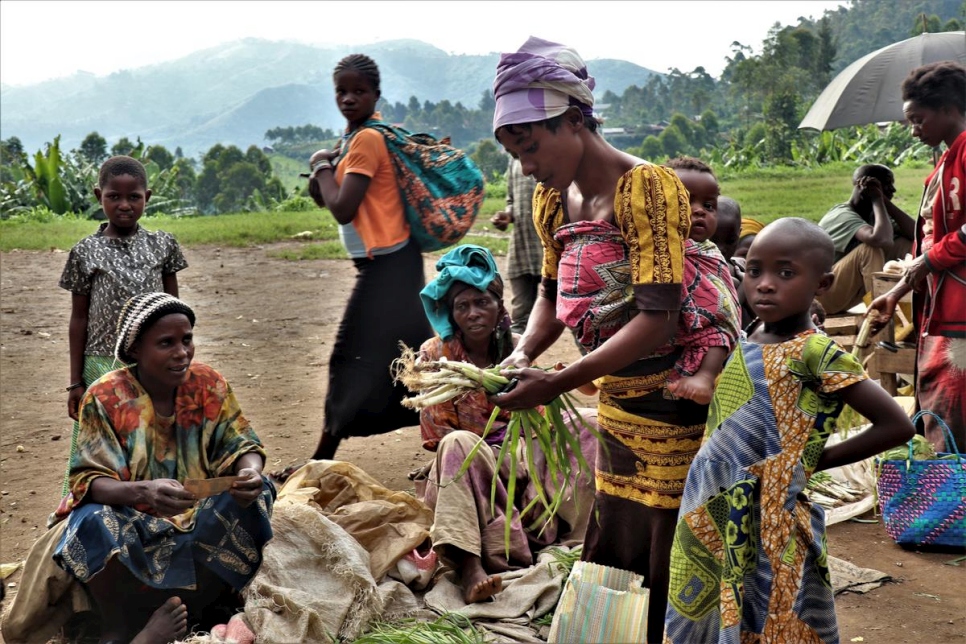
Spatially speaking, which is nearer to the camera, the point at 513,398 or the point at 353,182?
the point at 513,398

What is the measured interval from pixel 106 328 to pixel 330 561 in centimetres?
148

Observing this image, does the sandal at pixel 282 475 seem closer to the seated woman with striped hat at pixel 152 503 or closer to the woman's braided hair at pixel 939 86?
the seated woman with striped hat at pixel 152 503

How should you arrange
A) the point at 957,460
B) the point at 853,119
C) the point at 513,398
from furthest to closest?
the point at 853,119
the point at 957,460
the point at 513,398

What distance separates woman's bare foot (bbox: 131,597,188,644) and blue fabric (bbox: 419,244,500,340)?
163 cm

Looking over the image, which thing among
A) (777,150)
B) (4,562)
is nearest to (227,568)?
(4,562)

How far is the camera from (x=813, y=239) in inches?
99.5

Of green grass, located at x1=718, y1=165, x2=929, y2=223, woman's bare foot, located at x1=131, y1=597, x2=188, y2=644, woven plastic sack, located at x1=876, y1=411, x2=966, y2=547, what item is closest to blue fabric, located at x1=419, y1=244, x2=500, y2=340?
woman's bare foot, located at x1=131, y1=597, x2=188, y2=644

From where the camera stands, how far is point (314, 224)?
51.4 ft

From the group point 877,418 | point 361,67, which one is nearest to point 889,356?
point 361,67

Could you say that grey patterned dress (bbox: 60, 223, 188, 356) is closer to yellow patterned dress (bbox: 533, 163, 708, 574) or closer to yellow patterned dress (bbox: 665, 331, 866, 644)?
yellow patterned dress (bbox: 533, 163, 708, 574)

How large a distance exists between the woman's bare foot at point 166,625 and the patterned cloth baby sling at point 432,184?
2.23 metres

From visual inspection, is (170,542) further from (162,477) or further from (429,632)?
(429,632)

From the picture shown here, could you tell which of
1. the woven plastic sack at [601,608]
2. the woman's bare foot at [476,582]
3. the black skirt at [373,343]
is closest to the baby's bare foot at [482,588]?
the woman's bare foot at [476,582]

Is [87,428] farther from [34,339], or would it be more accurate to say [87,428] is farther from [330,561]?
[34,339]
